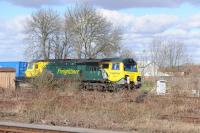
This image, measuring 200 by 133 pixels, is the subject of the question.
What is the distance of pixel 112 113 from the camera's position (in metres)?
19.3

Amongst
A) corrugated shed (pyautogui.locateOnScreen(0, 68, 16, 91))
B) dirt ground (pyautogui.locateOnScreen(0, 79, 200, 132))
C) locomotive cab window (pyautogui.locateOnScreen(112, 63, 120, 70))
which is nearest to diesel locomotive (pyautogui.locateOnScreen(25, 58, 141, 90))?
locomotive cab window (pyautogui.locateOnScreen(112, 63, 120, 70))

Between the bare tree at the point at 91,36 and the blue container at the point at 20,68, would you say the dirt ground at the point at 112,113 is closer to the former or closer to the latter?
the blue container at the point at 20,68

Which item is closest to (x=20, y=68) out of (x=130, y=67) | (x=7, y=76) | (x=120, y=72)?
(x=7, y=76)

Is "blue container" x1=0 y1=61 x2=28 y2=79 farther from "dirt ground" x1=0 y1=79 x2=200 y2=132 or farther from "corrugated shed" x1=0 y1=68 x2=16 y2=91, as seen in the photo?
"dirt ground" x1=0 y1=79 x2=200 y2=132

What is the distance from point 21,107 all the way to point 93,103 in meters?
3.84

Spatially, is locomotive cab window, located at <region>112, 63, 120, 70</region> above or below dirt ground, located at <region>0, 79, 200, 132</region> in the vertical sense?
above

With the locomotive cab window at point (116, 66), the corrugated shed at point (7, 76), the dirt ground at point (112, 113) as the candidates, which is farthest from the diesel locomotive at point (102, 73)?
the dirt ground at point (112, 113)

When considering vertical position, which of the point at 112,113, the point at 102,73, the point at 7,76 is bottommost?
the point at 112,113

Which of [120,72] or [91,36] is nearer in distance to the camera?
[120,72]

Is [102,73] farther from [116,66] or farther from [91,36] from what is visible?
[91,36]

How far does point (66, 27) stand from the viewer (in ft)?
273

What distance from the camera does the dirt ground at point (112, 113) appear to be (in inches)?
641

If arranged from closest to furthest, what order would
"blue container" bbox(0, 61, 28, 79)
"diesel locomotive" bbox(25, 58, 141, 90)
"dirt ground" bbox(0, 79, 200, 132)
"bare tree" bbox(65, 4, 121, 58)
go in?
"dirt ground" bbox(0, 79, 200, 132), "diesel locomotive" bbox(25, 58, 141, 90), "blue container" bbox(0, 61, 28, 79), "bare tree" bbox(65, 4, 121, 58)

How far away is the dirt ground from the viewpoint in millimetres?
16281
